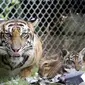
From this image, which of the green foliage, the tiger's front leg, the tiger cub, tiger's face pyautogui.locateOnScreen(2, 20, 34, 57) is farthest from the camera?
the green foliage

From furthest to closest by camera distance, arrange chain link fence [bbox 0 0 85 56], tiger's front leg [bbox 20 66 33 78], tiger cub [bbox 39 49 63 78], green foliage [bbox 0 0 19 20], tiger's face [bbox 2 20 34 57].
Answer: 1. chain link fence [bbox 0 0 85 56]
2. green foliage [bbox 0 0 19 20]
3. tiger cub [bbox 39 49 63 78]
4. tiger's front leg [bbox 20 66 33 78]
5. tiger's face [bbox 2 20 34 57]

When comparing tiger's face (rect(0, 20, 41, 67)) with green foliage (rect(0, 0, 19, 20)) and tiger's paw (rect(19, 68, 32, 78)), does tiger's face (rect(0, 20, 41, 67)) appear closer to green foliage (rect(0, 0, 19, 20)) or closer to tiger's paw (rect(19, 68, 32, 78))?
tiger's paw (rect(19, 68, 32, 78))

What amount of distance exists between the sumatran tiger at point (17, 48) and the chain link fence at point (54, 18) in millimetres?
1313

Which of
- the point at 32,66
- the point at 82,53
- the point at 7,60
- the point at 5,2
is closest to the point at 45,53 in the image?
the point at 82,53

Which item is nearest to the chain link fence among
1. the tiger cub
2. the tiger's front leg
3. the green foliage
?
the green foliage

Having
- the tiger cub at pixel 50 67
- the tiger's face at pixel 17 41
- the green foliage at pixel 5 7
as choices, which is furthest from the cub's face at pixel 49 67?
the green foliage at pixel 5 7

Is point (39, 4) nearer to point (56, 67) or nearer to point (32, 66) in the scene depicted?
point (56, 67)

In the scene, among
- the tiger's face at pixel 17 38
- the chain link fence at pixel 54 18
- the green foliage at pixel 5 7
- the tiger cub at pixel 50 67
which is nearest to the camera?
the tiger's face at pixel 17 38

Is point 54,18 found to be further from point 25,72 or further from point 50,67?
point 25,72

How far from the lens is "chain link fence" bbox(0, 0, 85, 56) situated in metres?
6.09

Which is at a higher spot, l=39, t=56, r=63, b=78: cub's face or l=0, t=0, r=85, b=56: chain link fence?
l=0, t=0, r=85, b=56: chain link fence

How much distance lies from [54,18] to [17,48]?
297cm

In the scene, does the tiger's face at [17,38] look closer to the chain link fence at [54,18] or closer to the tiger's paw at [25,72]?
the tiger's paw at [25,72]

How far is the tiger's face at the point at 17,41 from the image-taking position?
13.8 ft
